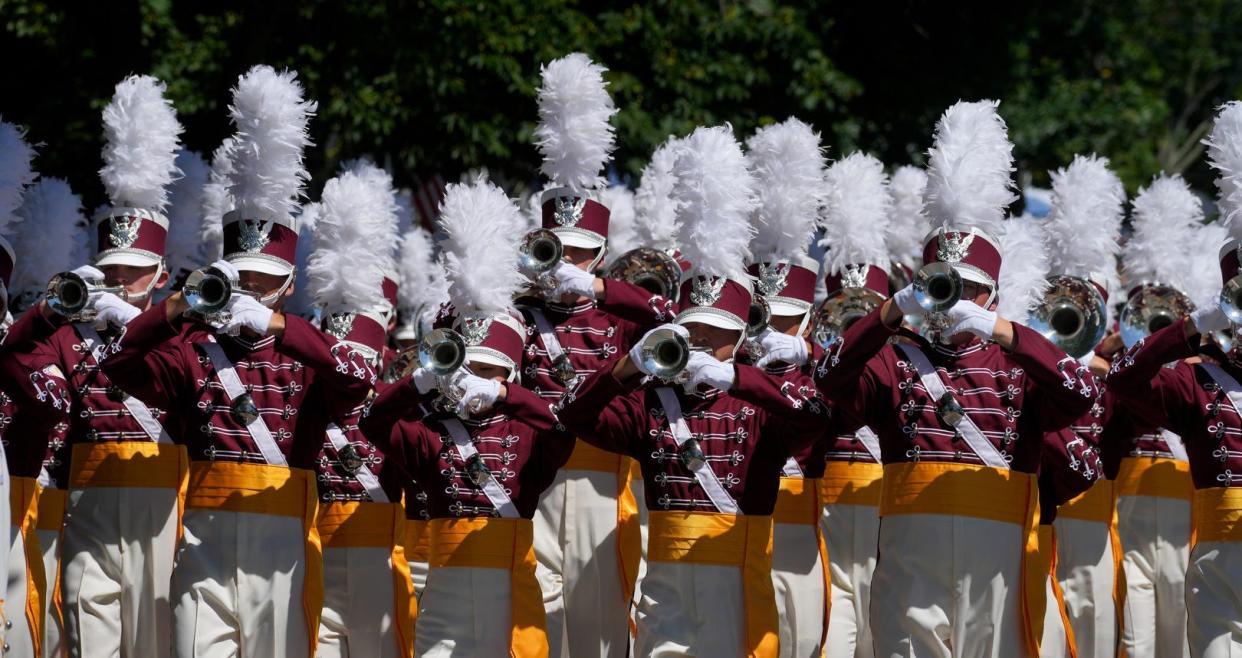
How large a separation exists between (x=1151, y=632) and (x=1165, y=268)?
7.33ft

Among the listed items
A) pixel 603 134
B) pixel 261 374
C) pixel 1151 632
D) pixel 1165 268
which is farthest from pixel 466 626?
pixel 1165 268

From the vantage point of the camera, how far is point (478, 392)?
885 centimetres

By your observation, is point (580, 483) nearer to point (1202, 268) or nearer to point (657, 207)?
point (657, 207)

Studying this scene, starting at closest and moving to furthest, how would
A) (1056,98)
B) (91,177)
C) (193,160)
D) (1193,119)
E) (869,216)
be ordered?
(869,216), (193,160), (91,177), (1056,98), (1193,119)

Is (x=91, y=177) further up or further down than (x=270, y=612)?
further up

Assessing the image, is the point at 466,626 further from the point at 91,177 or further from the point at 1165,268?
the point at 91,177

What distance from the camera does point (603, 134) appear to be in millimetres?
10859

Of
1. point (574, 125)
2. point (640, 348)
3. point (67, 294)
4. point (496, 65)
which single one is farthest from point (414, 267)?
point (640, 348)

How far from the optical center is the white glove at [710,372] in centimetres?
843

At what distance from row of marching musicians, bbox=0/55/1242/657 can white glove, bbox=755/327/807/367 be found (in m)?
0.04

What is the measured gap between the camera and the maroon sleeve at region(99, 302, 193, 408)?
29.1 ft

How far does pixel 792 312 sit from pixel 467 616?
242cm

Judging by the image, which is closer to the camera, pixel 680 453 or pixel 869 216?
pixel 680 453

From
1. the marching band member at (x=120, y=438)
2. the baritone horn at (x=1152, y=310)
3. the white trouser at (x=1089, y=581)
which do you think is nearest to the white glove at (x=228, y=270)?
the marching band member at (x=120, y=438)
